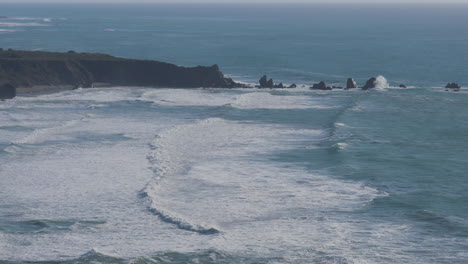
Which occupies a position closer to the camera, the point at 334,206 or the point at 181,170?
the point at 334,206

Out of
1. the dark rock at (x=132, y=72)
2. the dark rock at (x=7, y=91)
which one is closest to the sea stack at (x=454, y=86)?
the dark rock at (x=132, y=72)

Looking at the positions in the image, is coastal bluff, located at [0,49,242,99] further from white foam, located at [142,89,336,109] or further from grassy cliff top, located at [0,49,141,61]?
white foam, located at [142,89,336,109]

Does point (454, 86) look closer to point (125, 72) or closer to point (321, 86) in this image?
point (321, 86)

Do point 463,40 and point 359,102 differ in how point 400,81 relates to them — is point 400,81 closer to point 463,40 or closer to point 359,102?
point 359,102

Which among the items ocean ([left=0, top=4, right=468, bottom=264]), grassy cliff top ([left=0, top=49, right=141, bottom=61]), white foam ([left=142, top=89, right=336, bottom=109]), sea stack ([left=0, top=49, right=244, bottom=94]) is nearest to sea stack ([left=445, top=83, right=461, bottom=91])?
ocean ([left=0, top=4, right=468, bottom=264])

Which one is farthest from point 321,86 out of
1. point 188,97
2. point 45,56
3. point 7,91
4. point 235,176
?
point 235,176

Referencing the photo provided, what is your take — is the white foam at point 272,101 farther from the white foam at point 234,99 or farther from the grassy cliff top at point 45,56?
the grassy cliff top at point 45,56

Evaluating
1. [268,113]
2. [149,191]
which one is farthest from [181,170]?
[268,113]
